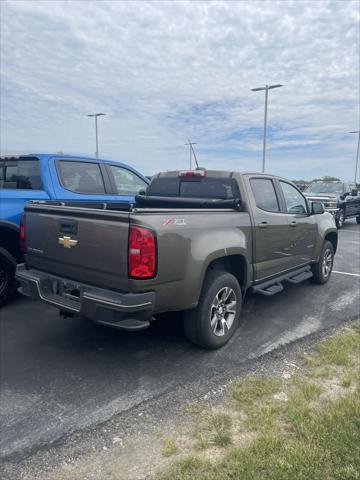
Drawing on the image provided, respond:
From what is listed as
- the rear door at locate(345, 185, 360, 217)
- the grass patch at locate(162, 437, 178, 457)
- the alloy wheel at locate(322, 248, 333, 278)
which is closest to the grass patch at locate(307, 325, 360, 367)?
the grass patch at locate(162, 437, 178, 457)

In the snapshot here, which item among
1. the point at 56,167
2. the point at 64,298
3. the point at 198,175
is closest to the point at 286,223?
the point at 198,175

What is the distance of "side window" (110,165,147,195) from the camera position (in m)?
6.12

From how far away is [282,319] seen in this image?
15.5 feet

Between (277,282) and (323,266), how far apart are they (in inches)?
72.8

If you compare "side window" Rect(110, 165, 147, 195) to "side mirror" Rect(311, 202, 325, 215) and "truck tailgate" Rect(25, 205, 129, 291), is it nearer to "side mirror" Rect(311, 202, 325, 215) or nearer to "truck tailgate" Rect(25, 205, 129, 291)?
"truck tailgate" Rect(25, 205, 129, 291)

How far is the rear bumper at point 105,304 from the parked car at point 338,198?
12401 mm

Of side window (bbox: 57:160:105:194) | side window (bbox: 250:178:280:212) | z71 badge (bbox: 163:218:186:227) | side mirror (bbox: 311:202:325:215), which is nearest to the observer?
z71 badge (bbox: 163:218:186:227)

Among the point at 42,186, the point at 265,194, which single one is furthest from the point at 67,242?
the point at 265,194

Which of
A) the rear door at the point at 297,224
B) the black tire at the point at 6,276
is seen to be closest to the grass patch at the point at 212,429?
the rear door at the point at 297,224

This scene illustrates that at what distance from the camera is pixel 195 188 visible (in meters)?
4.61

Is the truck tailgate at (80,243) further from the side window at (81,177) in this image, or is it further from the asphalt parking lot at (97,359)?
the side window at (81,177)

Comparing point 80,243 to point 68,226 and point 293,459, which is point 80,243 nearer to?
point 68,226

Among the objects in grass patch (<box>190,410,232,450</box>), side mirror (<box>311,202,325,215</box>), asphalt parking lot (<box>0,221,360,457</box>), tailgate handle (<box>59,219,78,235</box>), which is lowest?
asphalt parking lot (<box>0,221,360,457</box>)

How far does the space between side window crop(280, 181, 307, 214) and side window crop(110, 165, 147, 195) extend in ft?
8.09
